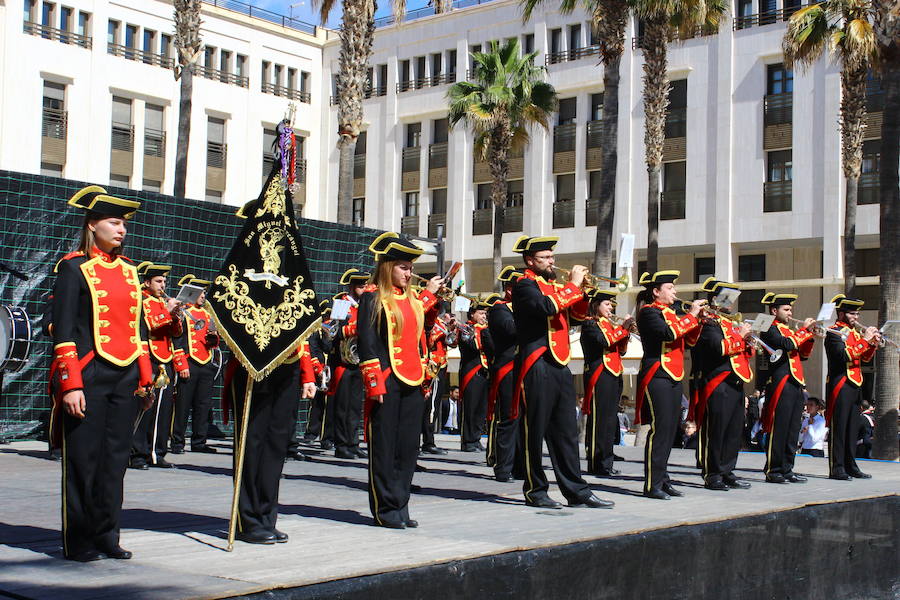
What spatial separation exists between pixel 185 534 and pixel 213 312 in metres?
1.45

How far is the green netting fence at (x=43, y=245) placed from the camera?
15.1 metres

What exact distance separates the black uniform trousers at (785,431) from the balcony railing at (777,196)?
26291mm

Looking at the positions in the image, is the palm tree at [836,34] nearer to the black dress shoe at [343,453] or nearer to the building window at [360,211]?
the black dress shoe at [343,453]

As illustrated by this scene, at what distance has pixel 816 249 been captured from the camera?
128ft

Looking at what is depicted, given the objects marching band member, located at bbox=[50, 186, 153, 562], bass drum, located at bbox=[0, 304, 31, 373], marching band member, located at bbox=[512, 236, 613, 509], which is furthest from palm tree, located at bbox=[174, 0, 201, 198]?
marching band member, located at bbox=[50, 186, 153, 562]

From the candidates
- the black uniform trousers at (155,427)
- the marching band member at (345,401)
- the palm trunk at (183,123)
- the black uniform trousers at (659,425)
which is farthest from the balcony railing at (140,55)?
the black uniform trousers at (659,425)

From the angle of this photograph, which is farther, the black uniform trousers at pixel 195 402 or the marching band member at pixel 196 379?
the black uniform trousers at pixel 195 402

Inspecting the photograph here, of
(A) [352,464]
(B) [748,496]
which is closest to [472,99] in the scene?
(A) [352,464]

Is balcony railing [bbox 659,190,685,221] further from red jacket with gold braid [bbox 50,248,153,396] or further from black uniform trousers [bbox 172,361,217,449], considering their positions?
red jacket with gold braid [bbox 50,248,153,396]

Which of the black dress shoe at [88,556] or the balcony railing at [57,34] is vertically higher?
the balcony railing at [57,34]

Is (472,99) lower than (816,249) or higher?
higher

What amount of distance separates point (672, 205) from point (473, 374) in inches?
1020

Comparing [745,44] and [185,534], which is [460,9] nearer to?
[745,44]

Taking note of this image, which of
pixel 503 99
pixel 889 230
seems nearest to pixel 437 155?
pixel 503 99
